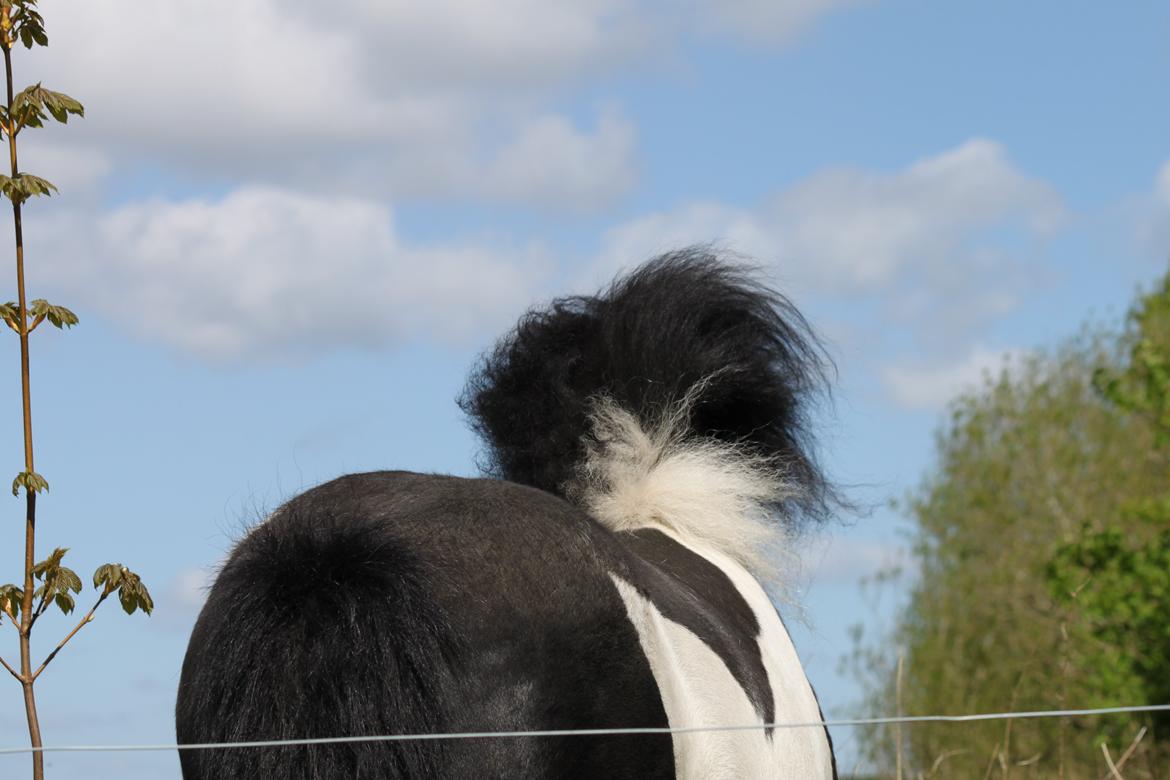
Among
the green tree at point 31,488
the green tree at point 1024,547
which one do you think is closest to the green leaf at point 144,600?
the green tree at point 31,488

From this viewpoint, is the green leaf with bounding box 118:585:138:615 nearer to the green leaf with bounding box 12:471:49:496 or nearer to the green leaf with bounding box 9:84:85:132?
the green leaf with bounding box 12:471:49:496

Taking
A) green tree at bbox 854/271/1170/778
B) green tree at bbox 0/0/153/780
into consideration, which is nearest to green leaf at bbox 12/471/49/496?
green tree at bbox 0/0/153/780

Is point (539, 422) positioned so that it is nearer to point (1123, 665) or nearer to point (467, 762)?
point (467, 762)

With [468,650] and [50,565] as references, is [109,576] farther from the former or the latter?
[468,650]

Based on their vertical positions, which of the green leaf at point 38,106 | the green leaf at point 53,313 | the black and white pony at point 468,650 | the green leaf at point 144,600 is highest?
the green leaf at point 38,106

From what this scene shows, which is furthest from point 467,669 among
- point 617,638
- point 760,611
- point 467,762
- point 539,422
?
point 539,422

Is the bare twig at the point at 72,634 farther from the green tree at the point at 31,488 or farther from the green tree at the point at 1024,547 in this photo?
the green tree at the point at 1024,547

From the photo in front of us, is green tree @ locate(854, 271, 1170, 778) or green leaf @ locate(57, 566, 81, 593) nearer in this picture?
green leaf @ locate(57, 566, 81, 593)

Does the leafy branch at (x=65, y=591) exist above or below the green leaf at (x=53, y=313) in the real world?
below

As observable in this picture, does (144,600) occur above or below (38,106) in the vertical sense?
below

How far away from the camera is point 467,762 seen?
7.39 feet

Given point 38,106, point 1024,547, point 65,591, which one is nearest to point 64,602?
point 65,591

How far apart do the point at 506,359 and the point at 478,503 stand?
70.5 inches

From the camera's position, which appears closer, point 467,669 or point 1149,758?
point 467,669
